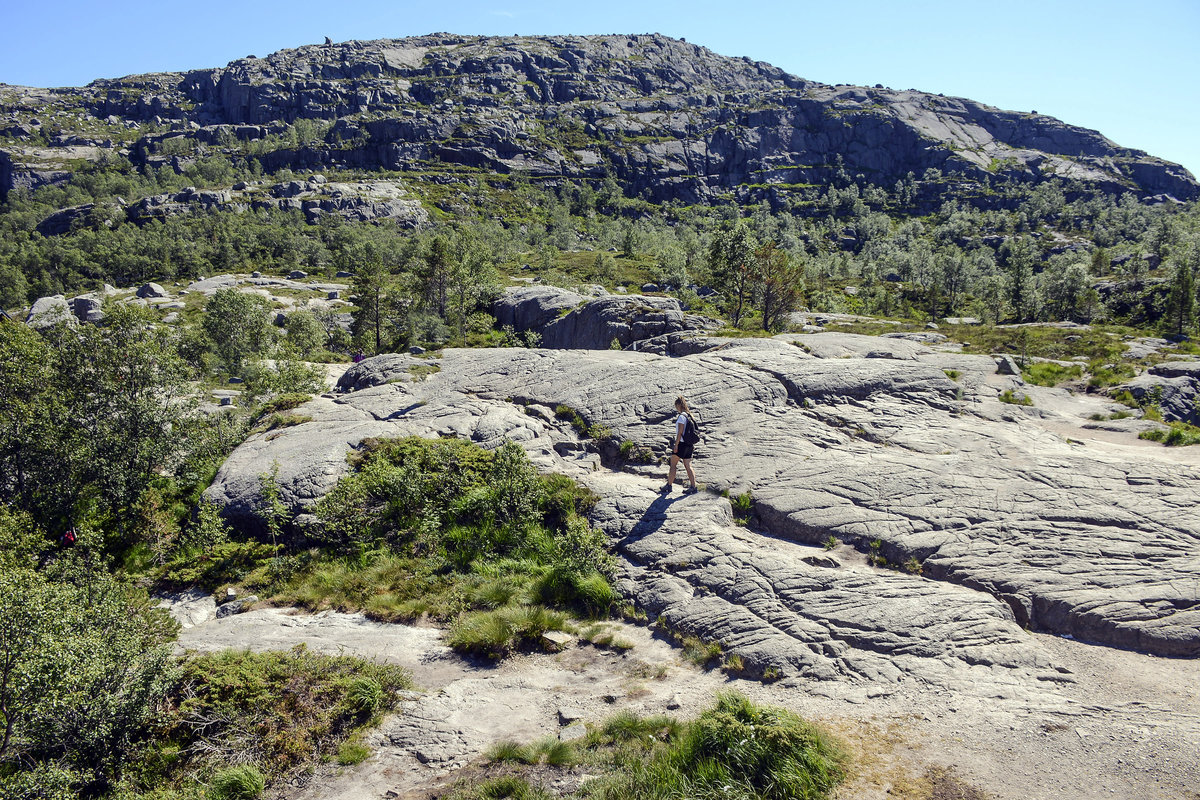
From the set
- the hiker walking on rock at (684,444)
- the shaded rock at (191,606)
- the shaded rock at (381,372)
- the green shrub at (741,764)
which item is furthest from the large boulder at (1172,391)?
the shaded rock at (191,606)

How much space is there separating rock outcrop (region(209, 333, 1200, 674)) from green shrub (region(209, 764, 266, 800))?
29.9 feet

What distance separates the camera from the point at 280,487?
Answer: 1956cm

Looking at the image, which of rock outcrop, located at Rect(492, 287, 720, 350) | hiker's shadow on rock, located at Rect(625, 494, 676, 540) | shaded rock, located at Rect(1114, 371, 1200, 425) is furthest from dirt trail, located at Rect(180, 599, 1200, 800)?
rock outcrop, located at Rect(492, 287, 720, 350)

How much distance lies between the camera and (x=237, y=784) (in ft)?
31.2

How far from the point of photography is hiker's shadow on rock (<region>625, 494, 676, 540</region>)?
17188 mm

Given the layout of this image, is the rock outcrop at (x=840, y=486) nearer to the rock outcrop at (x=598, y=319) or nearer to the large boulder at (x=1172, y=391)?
the rock outcrop at (x=598, y=319)

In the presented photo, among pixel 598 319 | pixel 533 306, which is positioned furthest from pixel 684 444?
pixel 533 306

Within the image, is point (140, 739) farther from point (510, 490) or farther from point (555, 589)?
point (510, 490)

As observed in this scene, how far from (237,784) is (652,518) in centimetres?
1192

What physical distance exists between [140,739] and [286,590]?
6331mm

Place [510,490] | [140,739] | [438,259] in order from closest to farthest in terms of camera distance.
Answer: [140,739] < [510,490] < [438,259]

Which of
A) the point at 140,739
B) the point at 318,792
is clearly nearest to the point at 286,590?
the point at 140,739

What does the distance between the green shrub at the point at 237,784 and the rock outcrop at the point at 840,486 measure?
29.9ft

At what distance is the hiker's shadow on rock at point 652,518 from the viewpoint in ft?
56.4
